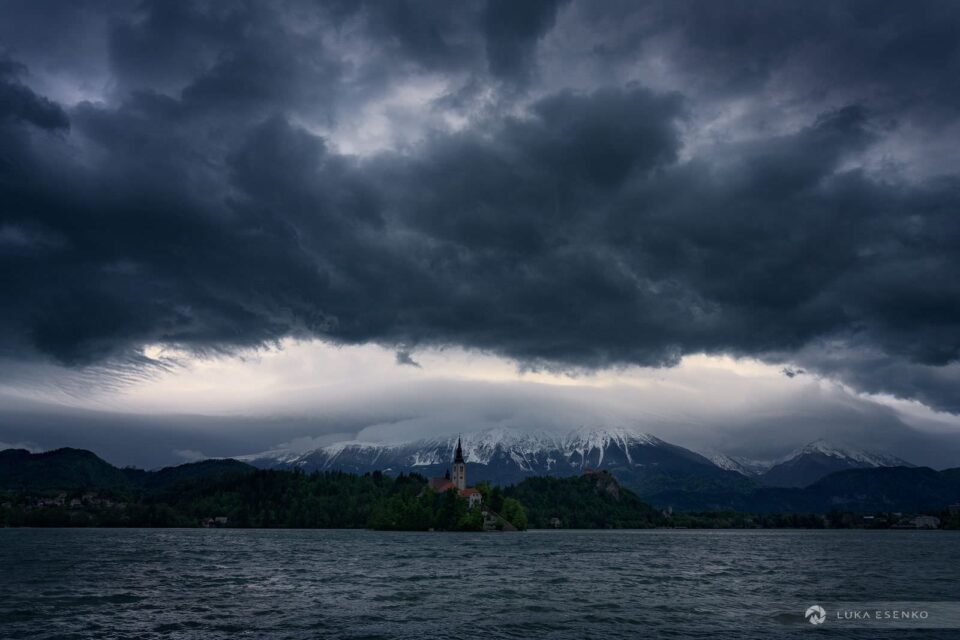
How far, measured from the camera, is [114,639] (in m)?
42.4

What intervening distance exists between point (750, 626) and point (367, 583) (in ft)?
140

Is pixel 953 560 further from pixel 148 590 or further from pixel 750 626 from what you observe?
pixel 148 590

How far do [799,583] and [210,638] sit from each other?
69.8 m

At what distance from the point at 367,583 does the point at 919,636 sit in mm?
52615

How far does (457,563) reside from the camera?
109 metres

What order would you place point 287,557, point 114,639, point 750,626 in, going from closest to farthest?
point 114,639
point 750,626
point 287,557

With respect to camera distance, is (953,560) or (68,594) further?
(953,560)

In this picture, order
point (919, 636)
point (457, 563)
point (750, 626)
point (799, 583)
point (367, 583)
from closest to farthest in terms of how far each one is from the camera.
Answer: point (919, 636) < point (750, 626) < point (367, 583) < point (799, 583) < point (457, 563)

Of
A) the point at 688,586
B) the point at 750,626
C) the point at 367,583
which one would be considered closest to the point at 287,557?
the point at 367,583

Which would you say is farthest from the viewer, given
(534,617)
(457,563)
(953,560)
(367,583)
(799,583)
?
(953,560)

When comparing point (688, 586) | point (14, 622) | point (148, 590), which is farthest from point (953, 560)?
point (14, 622)

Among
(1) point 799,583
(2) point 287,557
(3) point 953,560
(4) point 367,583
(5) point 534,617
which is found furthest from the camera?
(3) point 953,560

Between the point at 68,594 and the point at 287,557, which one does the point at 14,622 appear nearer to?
the point at 68,594

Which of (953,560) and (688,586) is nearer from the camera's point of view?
(688,586)
